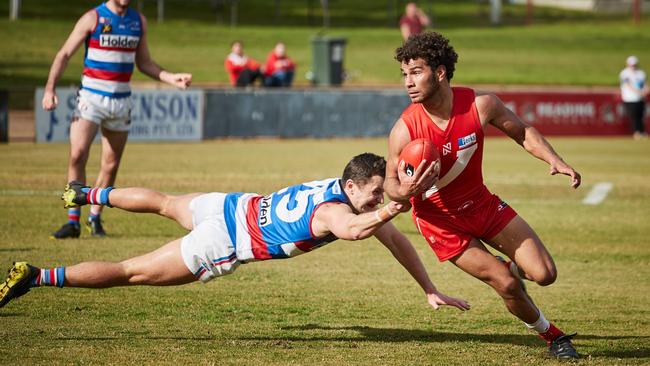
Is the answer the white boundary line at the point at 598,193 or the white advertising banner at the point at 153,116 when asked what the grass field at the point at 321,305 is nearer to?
the white boundary line at the point at 598,193

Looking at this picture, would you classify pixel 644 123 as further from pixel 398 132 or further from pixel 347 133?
pixel 398 132

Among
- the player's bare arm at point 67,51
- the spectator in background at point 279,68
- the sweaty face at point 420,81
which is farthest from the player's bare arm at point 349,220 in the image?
the spectator in background at point 279,68

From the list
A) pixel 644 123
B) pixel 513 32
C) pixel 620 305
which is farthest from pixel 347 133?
pixel 513 32

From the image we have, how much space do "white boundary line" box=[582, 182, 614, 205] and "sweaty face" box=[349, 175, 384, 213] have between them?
10325 millimetres

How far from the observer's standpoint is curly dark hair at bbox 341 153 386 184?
6.90 m

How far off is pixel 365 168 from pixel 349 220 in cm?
43

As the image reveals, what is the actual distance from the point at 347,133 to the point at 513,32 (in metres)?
33.6

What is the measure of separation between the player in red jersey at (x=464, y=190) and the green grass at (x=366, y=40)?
30366 mm

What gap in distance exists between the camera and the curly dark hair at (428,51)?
7102 millimetres

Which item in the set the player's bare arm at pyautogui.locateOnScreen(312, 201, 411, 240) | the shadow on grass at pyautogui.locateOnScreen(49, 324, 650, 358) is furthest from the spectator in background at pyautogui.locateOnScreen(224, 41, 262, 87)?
the player's bare arm at pyautogui.locateOnScreen(312, 201, 411, 240)

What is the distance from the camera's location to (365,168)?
22.7ft

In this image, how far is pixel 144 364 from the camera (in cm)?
673

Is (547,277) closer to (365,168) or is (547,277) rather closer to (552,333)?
(552,333)

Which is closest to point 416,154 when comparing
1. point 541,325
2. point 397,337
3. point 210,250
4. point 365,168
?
point 365,168
